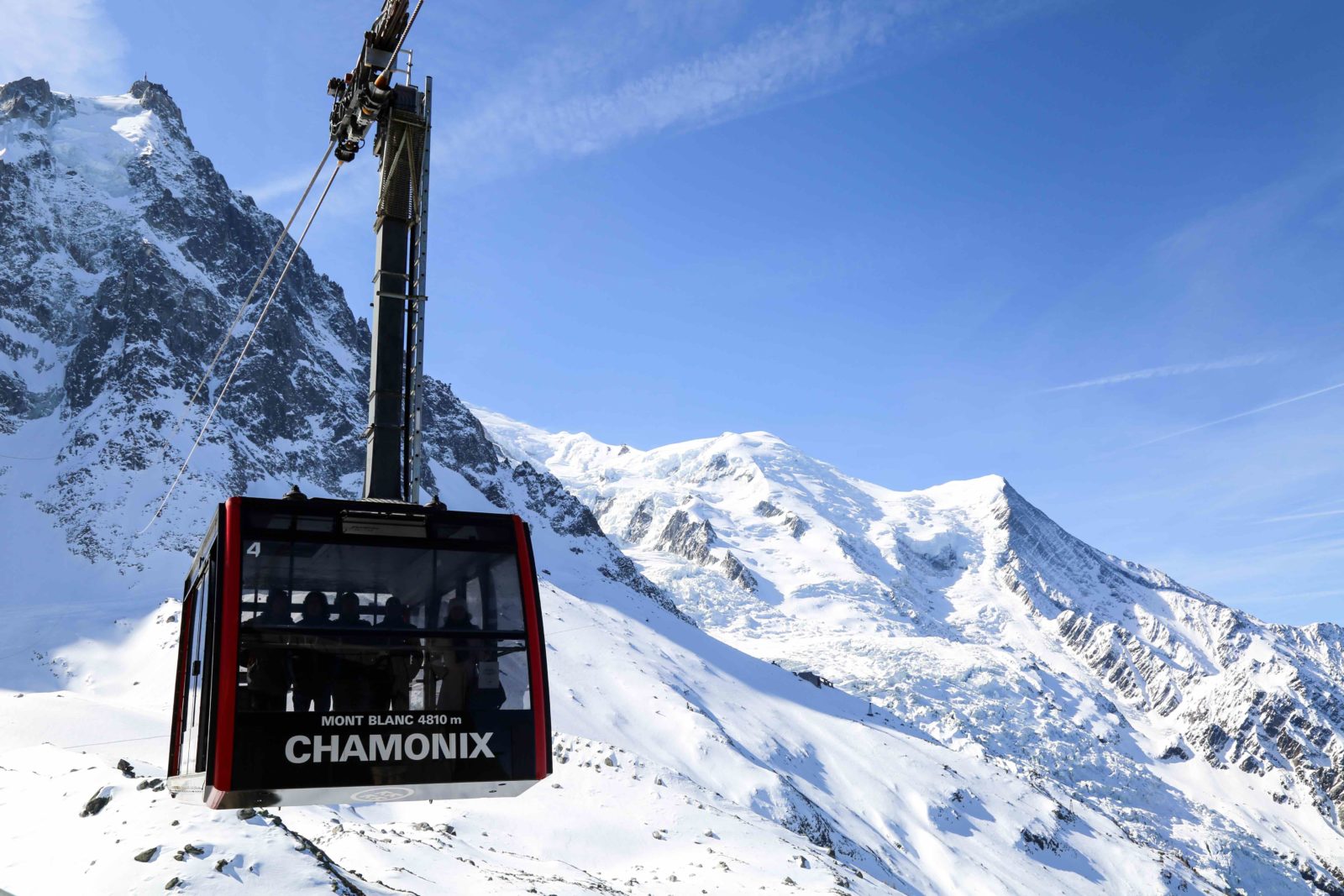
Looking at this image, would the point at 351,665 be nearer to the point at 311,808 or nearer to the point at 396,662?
the point at 396,662

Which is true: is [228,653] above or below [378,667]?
above

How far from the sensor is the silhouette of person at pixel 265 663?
418 inches

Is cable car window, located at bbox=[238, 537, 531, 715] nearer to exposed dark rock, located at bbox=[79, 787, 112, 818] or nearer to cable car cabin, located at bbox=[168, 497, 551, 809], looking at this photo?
cable car cabin, located at bbox=[168, 497, 551, 809]

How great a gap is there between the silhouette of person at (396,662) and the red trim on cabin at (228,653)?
149cm

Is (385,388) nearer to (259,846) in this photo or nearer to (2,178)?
(259,846)

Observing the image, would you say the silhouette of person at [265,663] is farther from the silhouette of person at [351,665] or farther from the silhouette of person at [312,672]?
the silhouette of person at [351,665]

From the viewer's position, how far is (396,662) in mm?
11383

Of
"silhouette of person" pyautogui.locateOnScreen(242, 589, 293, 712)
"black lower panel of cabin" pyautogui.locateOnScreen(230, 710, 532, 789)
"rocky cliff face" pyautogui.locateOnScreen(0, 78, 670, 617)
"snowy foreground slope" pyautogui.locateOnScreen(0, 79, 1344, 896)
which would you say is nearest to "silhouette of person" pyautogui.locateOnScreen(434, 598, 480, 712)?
"black lower panel of cabin" pyautogui.locateOnScreen(230, 710, 532, 789)

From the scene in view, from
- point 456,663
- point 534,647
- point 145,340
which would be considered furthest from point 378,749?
point 145,340

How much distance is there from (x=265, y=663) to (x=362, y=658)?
3.32 feet

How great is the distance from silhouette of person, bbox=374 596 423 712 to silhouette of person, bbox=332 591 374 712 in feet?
0.34

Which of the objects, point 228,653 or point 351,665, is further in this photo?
point 351,665

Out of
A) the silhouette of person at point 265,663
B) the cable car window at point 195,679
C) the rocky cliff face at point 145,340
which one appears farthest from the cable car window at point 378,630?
the rocky cliff face at point 145,340

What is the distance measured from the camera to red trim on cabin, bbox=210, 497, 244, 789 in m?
10.2
